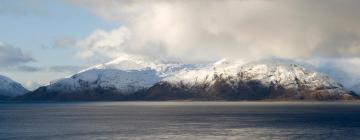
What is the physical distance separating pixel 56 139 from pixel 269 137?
48821mm

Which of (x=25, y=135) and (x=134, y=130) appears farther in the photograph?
(x=134, y=130)

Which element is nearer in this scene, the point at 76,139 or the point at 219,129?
the point at 76,139

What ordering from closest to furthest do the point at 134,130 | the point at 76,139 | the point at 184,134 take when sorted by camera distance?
the point at 76,139 → the point at 184,134 → the point at 134,130

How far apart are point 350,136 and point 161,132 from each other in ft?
153

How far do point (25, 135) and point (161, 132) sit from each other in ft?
112

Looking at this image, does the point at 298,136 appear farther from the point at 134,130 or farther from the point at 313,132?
the point at 134,130

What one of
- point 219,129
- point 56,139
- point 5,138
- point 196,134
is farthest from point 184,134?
point 5,138

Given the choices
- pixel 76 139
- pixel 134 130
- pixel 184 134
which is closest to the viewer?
pixel 76 139

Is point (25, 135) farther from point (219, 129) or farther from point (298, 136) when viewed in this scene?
point (298, 136)

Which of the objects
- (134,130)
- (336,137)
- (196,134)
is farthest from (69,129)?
(336,137)

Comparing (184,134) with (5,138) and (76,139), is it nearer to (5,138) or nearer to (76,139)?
(76,139)

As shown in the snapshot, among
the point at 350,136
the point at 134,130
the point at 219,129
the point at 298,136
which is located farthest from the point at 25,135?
the point at 350,136

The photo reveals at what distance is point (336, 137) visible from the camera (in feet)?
444

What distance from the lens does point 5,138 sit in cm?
13738
